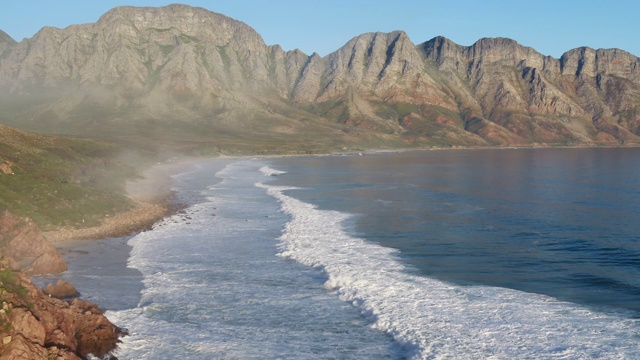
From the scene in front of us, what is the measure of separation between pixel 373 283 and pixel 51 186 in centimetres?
3576

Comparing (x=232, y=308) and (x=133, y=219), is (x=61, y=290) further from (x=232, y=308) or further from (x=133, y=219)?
(x=133, y=219)

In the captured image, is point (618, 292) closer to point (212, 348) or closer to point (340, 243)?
point (340, 243)

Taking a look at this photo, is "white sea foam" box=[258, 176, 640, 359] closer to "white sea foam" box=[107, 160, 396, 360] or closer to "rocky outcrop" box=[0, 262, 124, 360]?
"white sea foam" box=[107, 160, 396, 360]

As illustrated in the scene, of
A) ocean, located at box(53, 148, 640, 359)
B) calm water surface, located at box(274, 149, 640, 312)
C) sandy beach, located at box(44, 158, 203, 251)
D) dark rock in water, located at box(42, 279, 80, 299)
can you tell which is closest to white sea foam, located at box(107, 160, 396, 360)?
ocean, located at box(53, 148, 640, 359)

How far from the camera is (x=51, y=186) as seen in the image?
49.9 m

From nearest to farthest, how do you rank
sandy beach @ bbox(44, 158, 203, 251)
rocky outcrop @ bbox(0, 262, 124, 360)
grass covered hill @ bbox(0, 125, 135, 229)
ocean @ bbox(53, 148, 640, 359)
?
rocky outcrop @ bbox(0, 262, 124, 360) → ocean @ bbox(53, 148, 640, 359) → sandy beach @ bbox(44, 158, 203, 251) → grass covered hill @ bbox(0, 125, 135, 229)

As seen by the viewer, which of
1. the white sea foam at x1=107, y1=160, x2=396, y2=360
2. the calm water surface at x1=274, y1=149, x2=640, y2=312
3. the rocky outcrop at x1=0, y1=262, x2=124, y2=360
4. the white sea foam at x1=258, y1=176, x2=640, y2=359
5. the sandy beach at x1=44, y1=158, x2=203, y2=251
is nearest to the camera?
the rocky outcrop at x1=0, y1=262, x2=124, y2=360

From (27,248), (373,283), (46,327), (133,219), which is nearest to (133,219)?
(133,219)

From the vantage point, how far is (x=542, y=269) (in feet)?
111

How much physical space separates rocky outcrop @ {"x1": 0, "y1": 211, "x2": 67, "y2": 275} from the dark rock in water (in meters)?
5.50

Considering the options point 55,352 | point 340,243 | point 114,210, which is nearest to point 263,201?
point 114,210

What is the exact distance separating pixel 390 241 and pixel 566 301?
1691 cm

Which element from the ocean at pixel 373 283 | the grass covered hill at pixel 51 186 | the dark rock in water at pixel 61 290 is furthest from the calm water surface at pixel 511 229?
the grass covered hill at pixel 51 186

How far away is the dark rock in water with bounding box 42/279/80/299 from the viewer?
83.5ft
